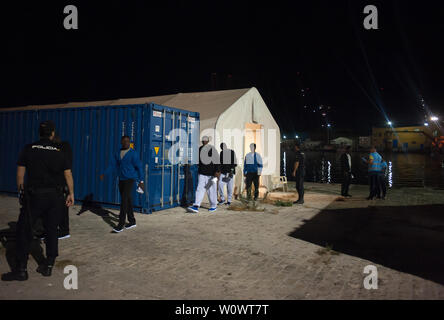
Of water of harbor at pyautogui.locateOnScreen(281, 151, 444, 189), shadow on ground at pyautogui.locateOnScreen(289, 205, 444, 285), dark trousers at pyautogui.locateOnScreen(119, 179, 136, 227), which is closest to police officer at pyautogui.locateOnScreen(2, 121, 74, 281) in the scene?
dark trousers at pyautogui.locateOnScreen(119, 179, 136, 227)

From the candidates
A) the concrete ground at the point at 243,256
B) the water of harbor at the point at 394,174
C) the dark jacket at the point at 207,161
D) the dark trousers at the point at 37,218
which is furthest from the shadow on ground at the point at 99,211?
the water of harbor at the point at 394,174

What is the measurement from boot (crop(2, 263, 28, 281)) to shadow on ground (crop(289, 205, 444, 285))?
15.2ft

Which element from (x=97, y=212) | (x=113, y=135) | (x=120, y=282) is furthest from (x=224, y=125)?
(x=120, y=282)

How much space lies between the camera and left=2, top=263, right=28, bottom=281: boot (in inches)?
162

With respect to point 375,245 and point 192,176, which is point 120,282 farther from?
point 192,176

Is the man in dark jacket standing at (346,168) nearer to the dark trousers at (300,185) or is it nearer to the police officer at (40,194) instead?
the dark trousers at (300,185)

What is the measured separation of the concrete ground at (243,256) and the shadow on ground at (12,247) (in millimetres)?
17

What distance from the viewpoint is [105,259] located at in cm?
505

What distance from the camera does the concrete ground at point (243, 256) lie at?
3.94 m

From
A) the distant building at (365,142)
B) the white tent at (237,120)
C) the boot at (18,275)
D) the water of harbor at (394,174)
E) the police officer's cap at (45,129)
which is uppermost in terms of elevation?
the distant building at (365,142)

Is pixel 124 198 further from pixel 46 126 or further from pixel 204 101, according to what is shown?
pixel 204 101

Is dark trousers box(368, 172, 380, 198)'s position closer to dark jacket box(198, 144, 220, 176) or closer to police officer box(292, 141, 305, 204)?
police officer box(292, 141, 305, 204)

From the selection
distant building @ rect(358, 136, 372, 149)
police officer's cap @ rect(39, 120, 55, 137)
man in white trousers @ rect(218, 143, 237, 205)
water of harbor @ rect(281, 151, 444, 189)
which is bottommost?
water of harbor @ rect(281, 151, 444, 189)

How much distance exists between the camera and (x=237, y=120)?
36.9 ft
